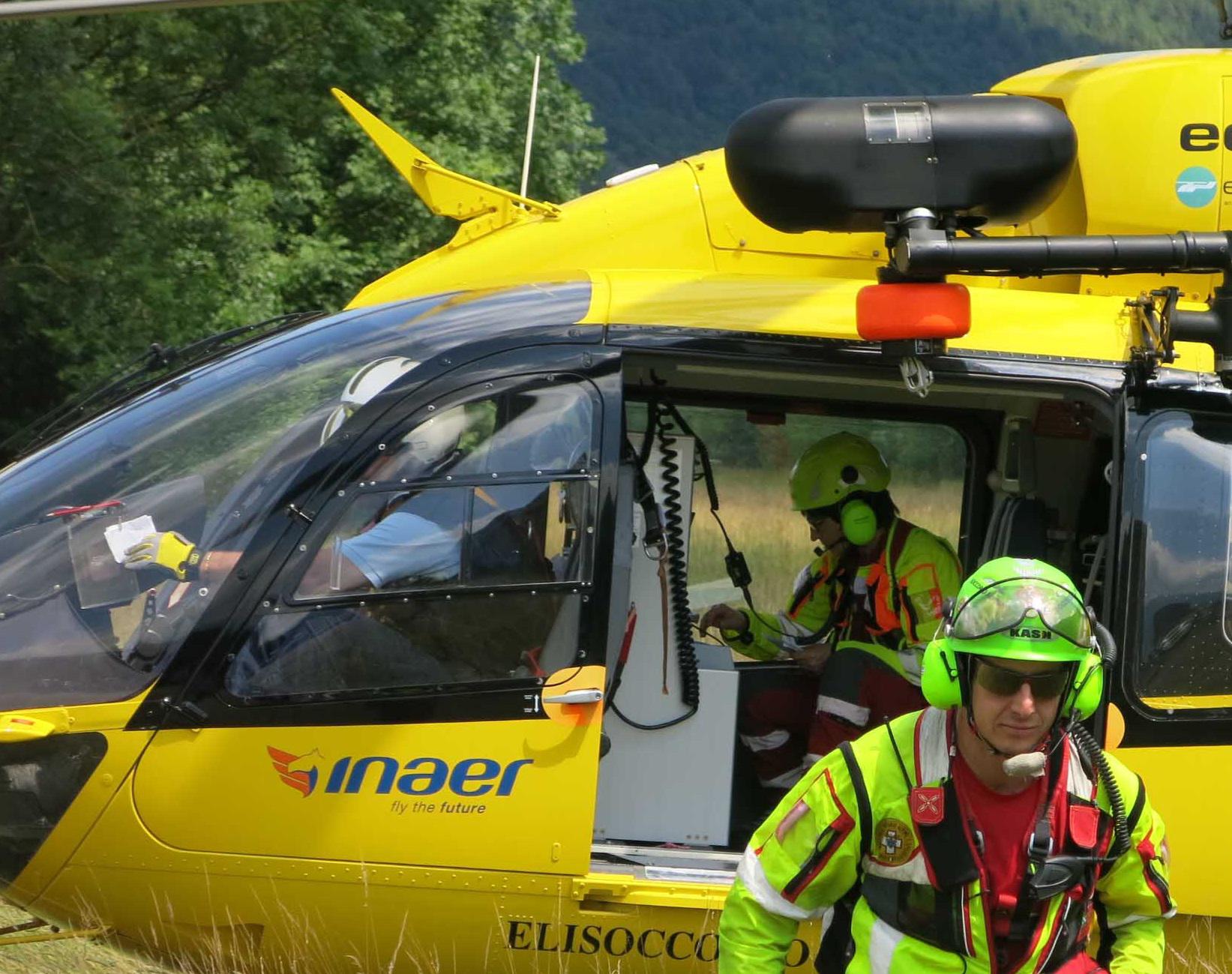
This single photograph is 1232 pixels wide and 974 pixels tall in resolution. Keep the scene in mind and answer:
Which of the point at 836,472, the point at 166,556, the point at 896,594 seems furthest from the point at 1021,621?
the point at 836,472

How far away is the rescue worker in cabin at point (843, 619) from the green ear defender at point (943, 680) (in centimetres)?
265

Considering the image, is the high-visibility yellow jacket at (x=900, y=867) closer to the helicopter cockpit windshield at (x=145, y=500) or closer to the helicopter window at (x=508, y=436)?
the helicopter window at (x=508, y=436)

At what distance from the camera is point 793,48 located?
68.0 m

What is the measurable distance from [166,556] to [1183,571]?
2.74 m

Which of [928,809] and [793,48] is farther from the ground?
[793,48]

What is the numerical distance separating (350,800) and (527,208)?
215 centimetres

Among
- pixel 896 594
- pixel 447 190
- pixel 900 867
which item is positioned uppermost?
pixel 447 190

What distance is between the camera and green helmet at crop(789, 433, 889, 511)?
5910mm

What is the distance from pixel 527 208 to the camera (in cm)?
559

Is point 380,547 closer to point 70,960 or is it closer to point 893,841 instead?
point 70,960

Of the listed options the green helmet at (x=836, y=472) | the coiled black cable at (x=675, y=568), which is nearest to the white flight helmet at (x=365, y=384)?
the coiled black cable at (x=675, y=568)

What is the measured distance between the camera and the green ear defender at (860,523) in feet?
19.1

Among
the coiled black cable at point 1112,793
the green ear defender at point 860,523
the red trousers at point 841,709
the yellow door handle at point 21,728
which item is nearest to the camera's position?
the coiled black cable at point 1112,793

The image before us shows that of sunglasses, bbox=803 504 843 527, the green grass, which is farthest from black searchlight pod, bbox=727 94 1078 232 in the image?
the green grass
